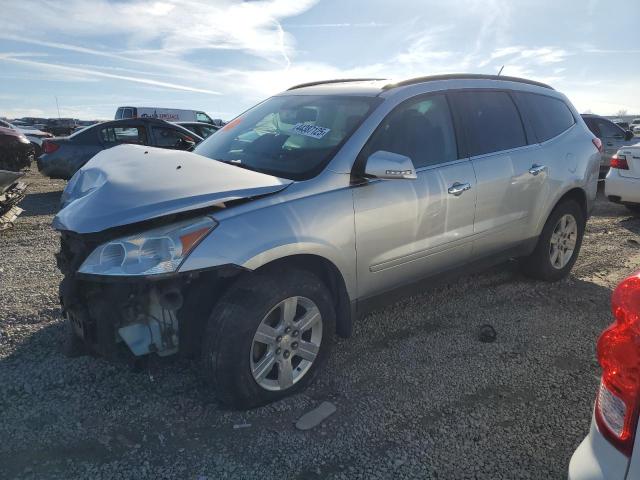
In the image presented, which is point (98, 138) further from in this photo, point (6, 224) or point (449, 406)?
point (449, 406)

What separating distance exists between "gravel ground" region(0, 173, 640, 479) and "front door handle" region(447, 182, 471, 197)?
1087mm

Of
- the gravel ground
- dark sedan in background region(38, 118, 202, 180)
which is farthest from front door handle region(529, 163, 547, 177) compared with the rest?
dark sedan in background region(38, 118, 202, 180)

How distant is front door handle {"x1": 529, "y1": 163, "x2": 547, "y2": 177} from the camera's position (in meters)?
4.14

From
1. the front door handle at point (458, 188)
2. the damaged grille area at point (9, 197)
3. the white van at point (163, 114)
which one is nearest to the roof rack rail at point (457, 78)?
the front door handle at point (458, 188)

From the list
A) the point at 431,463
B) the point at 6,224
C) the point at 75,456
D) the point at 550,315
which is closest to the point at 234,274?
the point at 75,456

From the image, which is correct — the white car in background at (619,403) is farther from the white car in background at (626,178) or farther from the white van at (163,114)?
the white van at (163,114)

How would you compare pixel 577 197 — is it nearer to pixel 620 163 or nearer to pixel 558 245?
pixel 558 245

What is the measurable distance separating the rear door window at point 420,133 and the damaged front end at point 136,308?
4.42ft

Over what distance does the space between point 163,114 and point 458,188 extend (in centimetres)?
2540

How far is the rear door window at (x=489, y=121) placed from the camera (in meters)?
3.75

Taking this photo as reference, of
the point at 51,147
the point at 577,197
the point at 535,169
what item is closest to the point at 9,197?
the point at 51,147

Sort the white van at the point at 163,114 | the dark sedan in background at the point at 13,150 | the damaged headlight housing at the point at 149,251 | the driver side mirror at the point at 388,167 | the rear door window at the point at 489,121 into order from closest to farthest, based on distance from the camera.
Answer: the damaged headlight housing at the point at 149,251, the driver side mirror at the point at 388,167, the rear door window at the point at 489,121, the dark sedan in background at the point at 13,150, the white van at the point at 163,114

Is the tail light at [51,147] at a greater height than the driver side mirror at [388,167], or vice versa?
the tail light at [51,147]

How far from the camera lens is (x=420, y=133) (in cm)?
342
